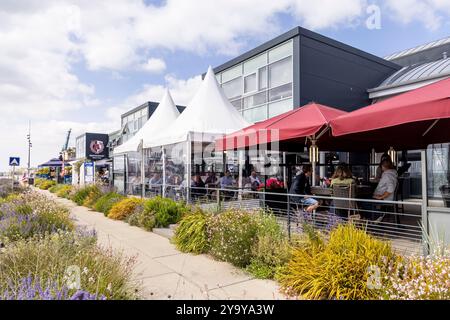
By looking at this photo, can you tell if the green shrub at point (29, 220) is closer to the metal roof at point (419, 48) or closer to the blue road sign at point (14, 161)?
the blue road sign at point (14, 161)

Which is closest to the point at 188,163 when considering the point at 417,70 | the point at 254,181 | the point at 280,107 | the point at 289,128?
the point at 254,181

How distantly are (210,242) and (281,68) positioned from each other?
11.0 meters

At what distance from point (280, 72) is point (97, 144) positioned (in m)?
41.4

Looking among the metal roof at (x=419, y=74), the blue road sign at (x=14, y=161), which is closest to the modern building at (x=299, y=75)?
the metal roof at (x=419, y=74)

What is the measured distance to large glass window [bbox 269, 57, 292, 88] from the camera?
13.7m

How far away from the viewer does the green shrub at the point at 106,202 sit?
33.2 ft

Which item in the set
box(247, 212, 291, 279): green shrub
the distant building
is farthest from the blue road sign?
the distant building

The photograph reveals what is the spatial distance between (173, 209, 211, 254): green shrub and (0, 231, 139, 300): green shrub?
190 cm

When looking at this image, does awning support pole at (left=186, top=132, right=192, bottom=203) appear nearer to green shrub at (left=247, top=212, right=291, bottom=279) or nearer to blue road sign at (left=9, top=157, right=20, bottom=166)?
green shrub at (left=247, top=212, right=291, bottom=279)

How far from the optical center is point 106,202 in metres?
10.5

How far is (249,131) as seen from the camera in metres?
6.50

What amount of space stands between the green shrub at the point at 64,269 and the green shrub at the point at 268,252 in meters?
1.70
